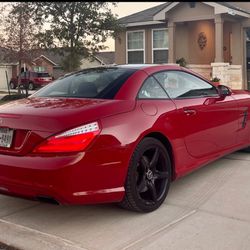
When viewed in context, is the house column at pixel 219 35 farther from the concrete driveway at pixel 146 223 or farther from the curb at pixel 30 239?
the curb at pixel 30 239

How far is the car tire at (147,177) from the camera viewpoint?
4.08 m

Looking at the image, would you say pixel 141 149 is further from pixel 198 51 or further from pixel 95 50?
pixel 198 51

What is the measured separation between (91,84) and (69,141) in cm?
119

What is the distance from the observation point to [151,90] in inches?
182

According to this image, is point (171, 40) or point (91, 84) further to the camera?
point (171, 40)

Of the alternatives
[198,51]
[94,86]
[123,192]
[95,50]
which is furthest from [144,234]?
[198,51]

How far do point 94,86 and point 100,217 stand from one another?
1.36 meters

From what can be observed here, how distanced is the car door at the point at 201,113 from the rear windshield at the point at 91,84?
0.48m

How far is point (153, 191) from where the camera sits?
434cm

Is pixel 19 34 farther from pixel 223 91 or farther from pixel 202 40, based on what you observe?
pixel 223 91

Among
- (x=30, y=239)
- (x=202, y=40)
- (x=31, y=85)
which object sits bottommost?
(x=30, y=239)

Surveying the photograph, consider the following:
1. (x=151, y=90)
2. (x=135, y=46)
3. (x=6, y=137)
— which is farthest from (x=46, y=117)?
(x=135, y=46)

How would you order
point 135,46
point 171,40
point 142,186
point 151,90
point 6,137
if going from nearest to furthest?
1. point 6,137
2. point 142,186
3. point 151,90
4. point 171,40
5. point 135,46

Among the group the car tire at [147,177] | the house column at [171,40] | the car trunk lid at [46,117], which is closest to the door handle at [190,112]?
the car tire at [147,177]
